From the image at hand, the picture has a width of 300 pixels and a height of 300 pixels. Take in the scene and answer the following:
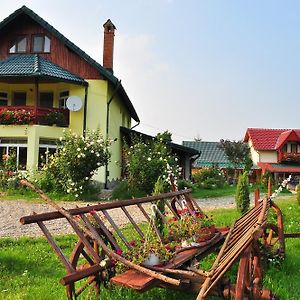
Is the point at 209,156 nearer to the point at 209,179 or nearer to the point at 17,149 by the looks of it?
the point at 209,179

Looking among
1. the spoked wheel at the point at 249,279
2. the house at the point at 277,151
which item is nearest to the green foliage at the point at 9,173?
the spoked wheel at the point at 249,279

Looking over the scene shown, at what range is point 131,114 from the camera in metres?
29.3

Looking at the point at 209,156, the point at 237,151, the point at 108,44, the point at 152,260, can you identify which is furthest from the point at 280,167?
the point at 152,260

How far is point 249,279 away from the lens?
3172 mm

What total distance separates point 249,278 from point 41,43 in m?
20.2

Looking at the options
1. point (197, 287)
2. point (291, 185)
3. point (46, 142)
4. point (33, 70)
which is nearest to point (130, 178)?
point (46, 142)

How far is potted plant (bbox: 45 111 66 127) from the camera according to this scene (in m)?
19.4

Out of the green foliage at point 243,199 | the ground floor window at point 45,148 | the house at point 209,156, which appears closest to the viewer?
the green foliage at point 243,199

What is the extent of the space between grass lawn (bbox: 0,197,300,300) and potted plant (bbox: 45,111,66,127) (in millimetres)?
12161

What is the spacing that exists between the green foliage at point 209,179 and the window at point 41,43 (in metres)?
11.0

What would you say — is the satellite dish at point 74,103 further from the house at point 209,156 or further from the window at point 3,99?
the house at point 209,156

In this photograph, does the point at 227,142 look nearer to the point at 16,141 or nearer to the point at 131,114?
the point at 131,114

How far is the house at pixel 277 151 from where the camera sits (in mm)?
38938

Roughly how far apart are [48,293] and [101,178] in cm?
1529
